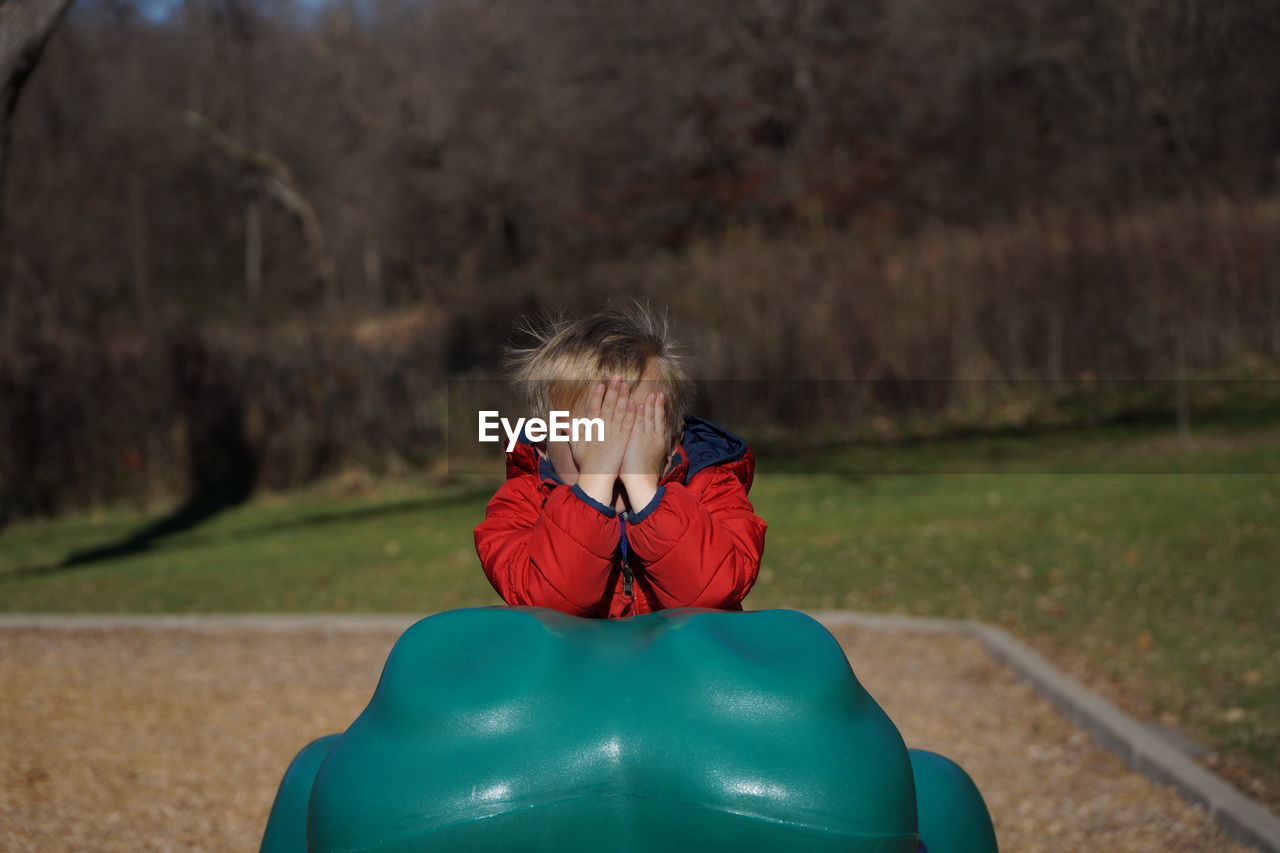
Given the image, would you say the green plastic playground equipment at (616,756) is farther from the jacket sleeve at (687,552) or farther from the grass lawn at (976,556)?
the grass lawn at (976,556)

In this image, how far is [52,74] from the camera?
17.6 metres

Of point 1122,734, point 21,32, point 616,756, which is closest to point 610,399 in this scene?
point 616,756

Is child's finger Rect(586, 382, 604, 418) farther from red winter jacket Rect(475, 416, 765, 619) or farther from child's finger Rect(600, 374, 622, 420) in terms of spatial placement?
red winter jacket Rect(475, 416, 765, 619)

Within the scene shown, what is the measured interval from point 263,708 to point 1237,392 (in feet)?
43.2

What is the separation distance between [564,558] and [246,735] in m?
3.85

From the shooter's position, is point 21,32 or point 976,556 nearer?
point 21,32

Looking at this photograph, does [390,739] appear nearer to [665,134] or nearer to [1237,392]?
[1237,392]

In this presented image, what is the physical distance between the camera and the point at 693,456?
2.81 metres

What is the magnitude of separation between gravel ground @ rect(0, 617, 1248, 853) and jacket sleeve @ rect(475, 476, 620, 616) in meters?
2.41

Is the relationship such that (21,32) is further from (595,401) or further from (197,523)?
(595,401)

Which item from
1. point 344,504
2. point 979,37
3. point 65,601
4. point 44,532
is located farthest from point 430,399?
point 979,37

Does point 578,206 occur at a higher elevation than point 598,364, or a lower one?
higher

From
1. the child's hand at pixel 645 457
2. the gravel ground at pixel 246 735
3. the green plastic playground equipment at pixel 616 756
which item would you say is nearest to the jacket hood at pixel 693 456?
the child's hand at pixel 645 457

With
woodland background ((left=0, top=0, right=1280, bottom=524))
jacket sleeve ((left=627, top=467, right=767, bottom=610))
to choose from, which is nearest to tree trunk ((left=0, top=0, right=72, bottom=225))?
woodland background ((left=0, top=0, right=1280, bottom=524))
